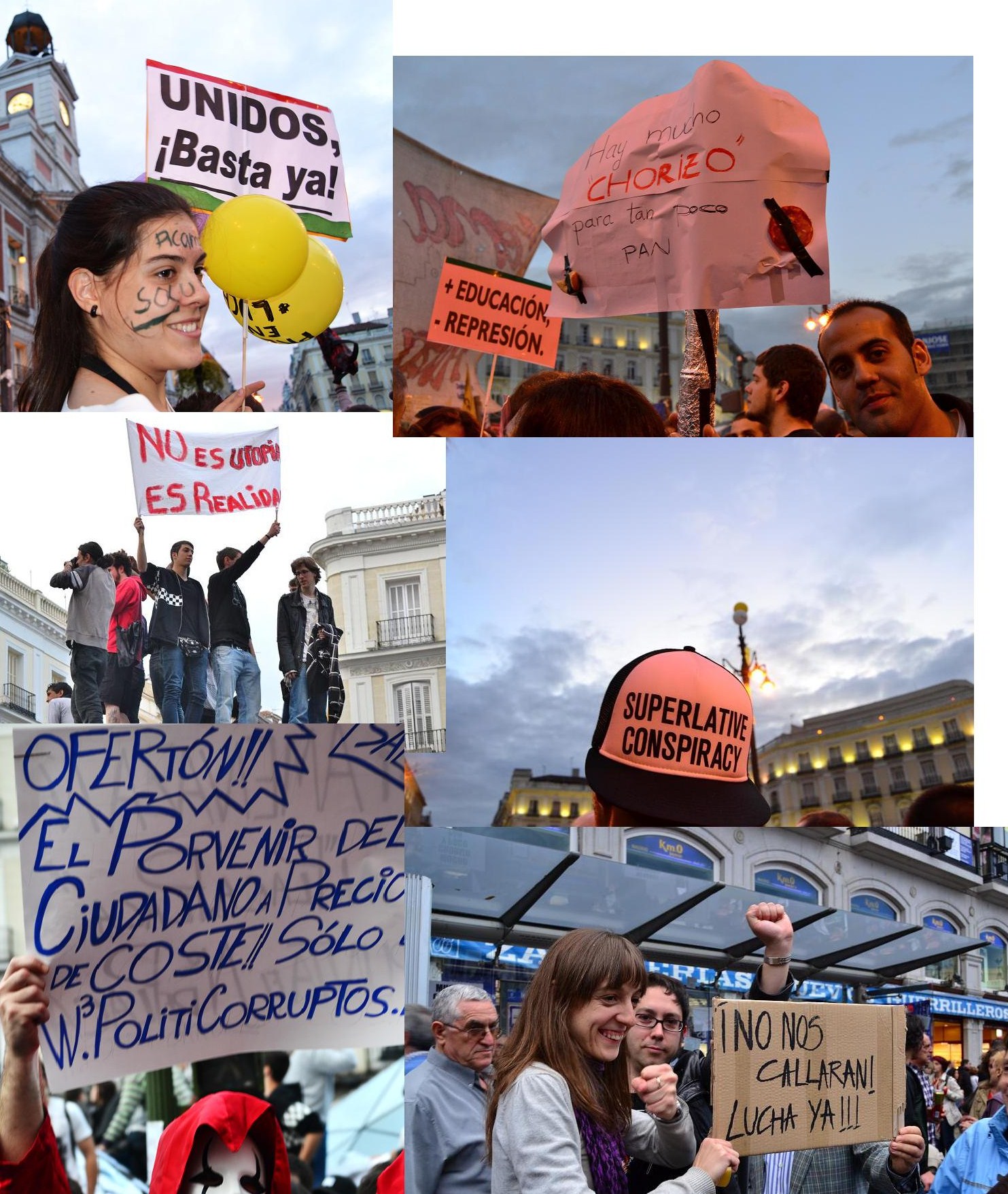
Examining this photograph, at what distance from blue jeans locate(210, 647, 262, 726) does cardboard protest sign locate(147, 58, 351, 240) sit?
157 centimetres

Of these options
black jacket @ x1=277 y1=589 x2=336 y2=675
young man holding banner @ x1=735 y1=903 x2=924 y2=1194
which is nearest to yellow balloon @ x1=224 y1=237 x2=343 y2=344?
black jacket @ x1=277 y1=589 x2=336 y2=675

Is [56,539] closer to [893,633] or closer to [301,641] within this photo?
[301,641]

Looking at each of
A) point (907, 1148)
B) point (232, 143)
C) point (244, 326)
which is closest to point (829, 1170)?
point (907, 1148)

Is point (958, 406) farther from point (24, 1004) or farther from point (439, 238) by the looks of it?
point (24, 1004)

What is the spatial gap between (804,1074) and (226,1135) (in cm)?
115

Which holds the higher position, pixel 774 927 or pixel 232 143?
pixel 232 143

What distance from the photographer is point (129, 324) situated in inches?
185

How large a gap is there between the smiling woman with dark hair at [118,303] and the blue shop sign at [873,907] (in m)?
2.85

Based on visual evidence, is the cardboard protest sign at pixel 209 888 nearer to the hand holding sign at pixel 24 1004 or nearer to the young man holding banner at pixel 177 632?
the hand holding sign at pixel 24 1004

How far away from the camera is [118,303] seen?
4.69m

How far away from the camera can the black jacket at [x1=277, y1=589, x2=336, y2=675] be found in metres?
5.17

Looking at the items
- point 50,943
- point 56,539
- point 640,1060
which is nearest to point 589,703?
point 56,539

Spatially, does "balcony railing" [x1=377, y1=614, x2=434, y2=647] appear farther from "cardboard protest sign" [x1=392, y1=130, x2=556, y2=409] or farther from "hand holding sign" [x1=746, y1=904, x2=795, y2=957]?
"hand holding sign" [x1=746, y1=904, x2=795, y2=957]

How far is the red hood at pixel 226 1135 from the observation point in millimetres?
2779
